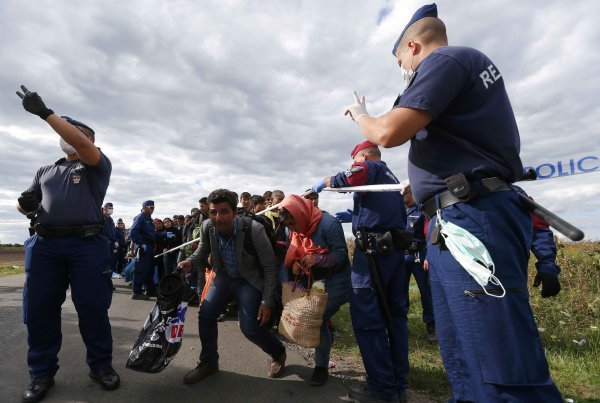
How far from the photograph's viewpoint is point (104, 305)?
296cm

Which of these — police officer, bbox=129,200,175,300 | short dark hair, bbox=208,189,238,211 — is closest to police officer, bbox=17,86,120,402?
short dark hair, bbox=208,189,238,211

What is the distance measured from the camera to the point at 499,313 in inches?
52.1

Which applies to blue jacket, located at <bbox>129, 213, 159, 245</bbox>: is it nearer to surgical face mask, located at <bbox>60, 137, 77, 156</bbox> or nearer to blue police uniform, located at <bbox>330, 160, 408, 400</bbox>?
surgical face mask, located at <bbox>60, 137, 77, 156</bbox>

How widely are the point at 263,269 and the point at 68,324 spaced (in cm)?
340

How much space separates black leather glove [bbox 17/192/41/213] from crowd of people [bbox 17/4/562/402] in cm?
1

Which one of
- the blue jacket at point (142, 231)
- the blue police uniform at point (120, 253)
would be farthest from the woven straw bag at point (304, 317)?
the blue police uniform at point (120, 253)

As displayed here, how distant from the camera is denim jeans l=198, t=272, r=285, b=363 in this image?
330 centimetres

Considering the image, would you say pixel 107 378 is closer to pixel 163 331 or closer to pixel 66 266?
pixel 163 331

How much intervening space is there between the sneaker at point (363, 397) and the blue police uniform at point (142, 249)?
6259 mm

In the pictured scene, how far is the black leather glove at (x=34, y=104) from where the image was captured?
2641 millimetres

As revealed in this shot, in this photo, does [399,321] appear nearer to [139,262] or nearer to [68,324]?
[68,324]

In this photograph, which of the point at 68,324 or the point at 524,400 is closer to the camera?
the point at 524,400

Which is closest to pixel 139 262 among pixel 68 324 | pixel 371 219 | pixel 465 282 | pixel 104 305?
pixel 68 324

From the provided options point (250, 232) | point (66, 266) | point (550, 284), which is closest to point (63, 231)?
point (66, 266)
